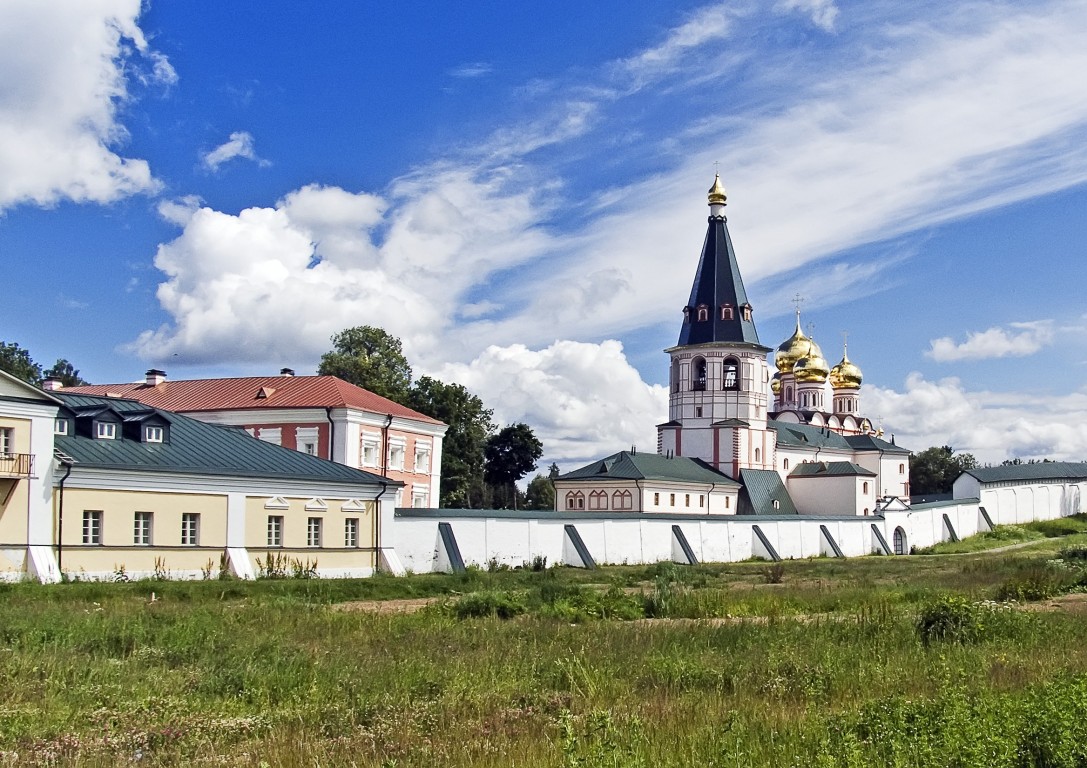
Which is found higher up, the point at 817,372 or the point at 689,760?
the point at 817,372

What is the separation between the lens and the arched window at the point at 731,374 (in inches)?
2468

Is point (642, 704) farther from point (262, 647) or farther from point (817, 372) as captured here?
point (817, 372)

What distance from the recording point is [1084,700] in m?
8.08

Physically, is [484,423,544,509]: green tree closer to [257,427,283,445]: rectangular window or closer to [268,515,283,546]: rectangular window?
[257,427,283,445]: rectangular window

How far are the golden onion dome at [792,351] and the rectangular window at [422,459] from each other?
42643 mm

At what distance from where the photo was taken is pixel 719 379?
2470 inches

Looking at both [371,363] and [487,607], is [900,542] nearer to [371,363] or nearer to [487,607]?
[371,363]

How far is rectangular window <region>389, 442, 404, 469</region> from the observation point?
46.8 m

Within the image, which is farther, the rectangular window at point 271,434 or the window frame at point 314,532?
the rectangular window at point 271,434

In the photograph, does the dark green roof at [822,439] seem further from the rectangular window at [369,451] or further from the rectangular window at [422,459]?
the rectangular window at [369,451]

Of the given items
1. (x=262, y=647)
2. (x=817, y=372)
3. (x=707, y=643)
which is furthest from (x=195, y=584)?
(x=817, y=372)

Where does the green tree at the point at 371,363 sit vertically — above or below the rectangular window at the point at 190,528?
above

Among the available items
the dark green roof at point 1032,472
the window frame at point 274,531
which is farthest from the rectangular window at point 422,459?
the dark green roof at point 1032,472

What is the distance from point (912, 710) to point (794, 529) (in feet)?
142
